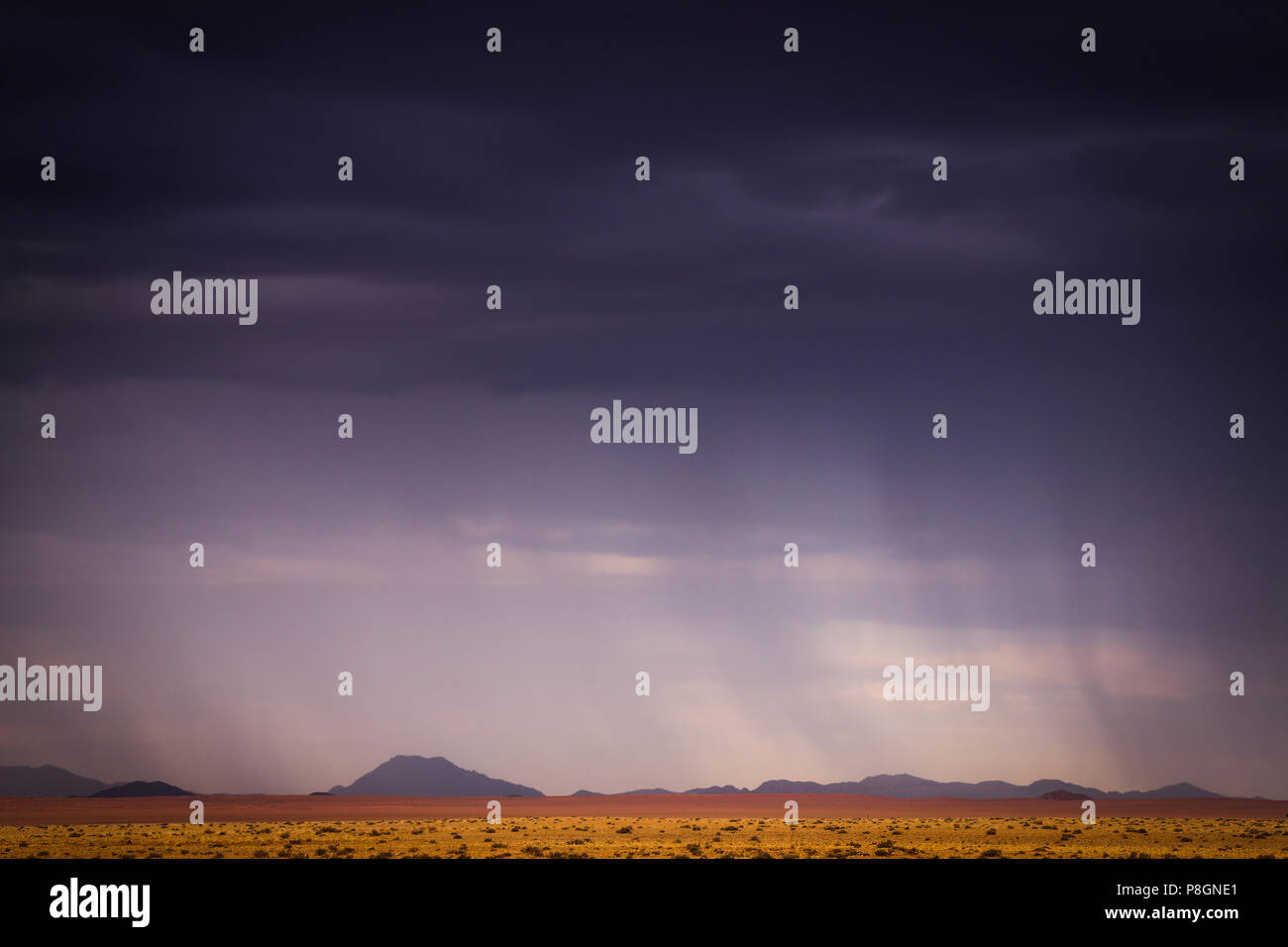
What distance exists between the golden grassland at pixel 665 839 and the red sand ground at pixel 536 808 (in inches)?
353

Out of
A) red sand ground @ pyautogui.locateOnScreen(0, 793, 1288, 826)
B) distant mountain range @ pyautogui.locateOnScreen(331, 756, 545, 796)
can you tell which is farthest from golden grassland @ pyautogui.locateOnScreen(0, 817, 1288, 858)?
distant mountain range @ pyautogui.locateOnScreen(331, 756, 545, 796)

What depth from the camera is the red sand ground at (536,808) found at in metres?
81.9

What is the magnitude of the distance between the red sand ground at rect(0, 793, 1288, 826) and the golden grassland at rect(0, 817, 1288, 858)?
29.5 feet

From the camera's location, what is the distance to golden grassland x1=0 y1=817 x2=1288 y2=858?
2045 inches

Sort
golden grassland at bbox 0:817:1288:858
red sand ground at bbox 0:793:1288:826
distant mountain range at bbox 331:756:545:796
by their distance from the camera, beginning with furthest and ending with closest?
distant mountain range at bbox 331:756:545:796
red sand ground at bbox 0:793:1288:826
golden grassland at bbox 0:817:1288:858

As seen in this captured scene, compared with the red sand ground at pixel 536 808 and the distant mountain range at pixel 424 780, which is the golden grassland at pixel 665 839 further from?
the distant mountain range at pixel 424 780

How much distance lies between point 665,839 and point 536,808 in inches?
1425

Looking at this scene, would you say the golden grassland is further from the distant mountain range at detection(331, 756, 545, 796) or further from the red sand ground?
the distant mountain range at detection(331, 756, 545, 796)
